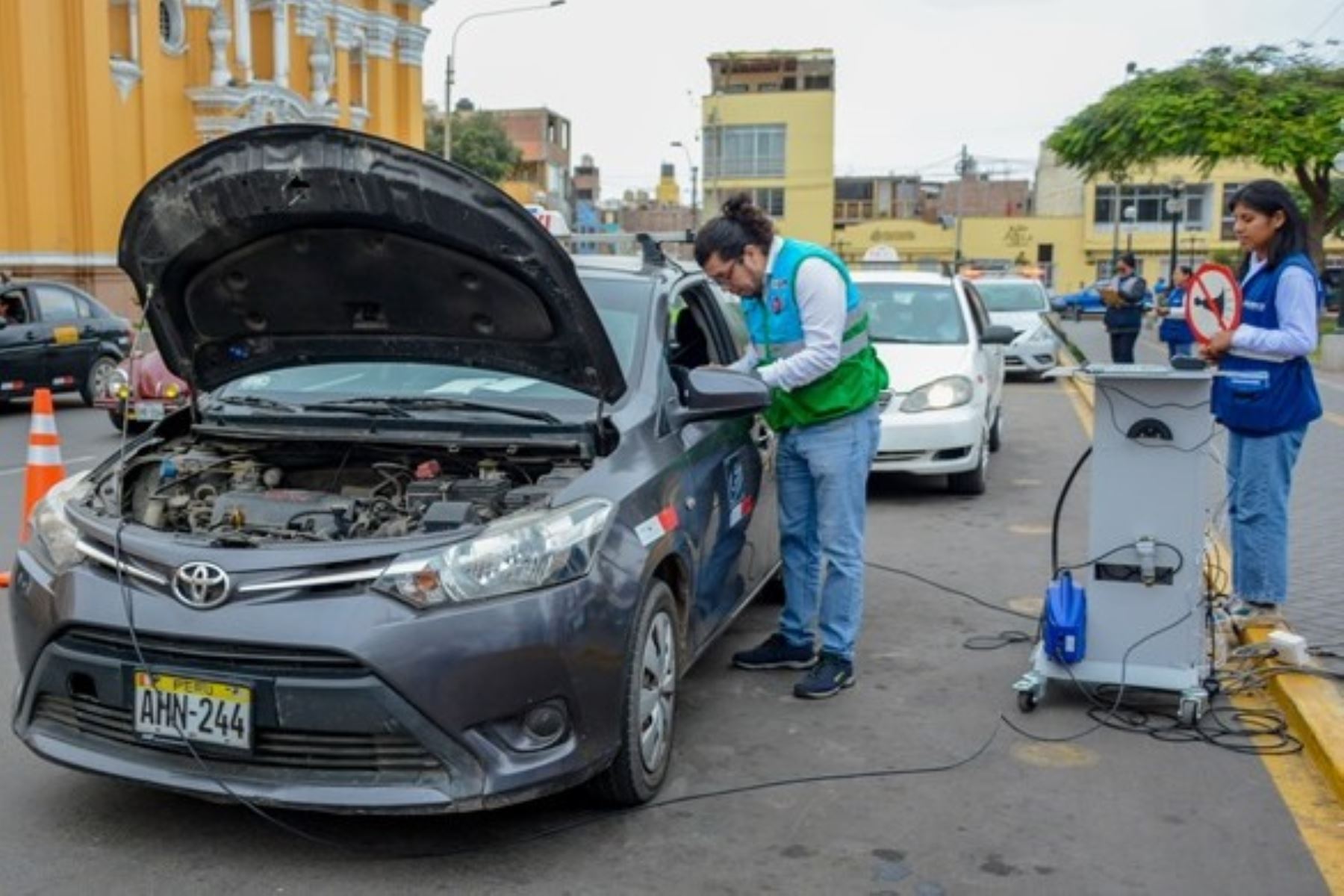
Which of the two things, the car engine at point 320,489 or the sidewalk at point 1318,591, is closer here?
the car engine at point 320,489

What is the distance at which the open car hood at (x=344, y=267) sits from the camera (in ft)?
12.9

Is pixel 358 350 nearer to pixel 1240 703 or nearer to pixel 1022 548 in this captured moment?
pixel 1240 703

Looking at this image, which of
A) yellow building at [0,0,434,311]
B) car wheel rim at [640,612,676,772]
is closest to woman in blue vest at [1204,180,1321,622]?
car wheel rim at [640,612,676,772]

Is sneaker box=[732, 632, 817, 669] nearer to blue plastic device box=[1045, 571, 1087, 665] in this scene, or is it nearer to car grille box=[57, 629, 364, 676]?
blue plastic device box=[1045, 571, 1087, 665]

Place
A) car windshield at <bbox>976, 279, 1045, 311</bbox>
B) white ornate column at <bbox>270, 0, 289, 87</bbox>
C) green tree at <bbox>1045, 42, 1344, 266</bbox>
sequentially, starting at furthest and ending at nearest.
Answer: white ornate column at <bbox>270, 0, 289, 87</bbox>, green tree at <bbox>1045, 42, 1344, 266</bbox>, car windshield at <bbox>976, 279, 1045, 311</bbox>

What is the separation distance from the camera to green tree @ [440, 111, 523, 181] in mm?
59875

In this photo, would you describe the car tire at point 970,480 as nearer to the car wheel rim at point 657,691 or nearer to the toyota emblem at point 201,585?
the car wheel rim at point 657,691

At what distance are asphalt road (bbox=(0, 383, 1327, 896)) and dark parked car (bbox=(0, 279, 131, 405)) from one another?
39.0 feet

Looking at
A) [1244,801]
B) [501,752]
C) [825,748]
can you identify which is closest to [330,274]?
[501,752]

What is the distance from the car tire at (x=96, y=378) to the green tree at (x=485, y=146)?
137 ft

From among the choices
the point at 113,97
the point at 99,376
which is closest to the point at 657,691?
the point at 99,376

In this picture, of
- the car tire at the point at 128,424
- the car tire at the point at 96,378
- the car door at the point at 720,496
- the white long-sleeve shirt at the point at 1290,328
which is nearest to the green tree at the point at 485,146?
the car tire at the point at 96,378

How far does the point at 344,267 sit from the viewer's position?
14.3ft

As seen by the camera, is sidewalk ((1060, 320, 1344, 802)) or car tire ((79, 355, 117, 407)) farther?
car tire ((79, 355, 117, 407))
